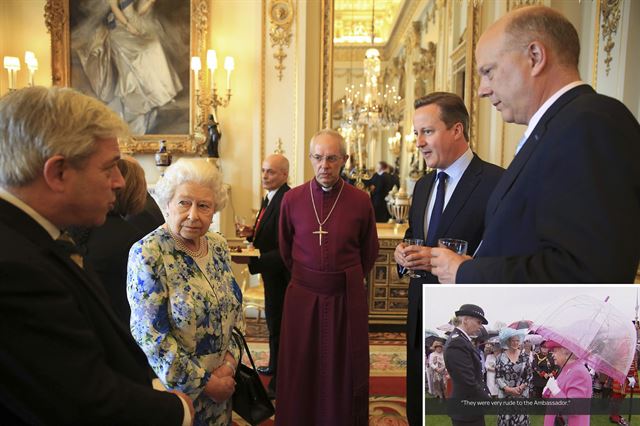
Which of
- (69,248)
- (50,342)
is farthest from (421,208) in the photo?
(50,342)

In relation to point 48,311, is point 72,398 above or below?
below

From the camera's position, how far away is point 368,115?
5.80 meters

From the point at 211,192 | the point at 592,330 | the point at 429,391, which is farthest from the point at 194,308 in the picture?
the point at 592,330

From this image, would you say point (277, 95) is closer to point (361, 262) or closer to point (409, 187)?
point (409, 187)

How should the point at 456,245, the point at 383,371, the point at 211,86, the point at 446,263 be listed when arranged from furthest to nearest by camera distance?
the point at 211,86, the point at 383,371, the point at 456,245, the point at 446,263

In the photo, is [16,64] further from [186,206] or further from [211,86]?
[186,206]

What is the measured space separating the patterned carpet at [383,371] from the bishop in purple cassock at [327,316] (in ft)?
1.69

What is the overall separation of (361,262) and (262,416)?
1358 millimetres

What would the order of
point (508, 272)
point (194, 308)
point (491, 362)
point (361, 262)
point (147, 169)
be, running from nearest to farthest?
point (491, 362) → point (508, 272) → point (194, 308) → point (361, 262) → point (147, 169)

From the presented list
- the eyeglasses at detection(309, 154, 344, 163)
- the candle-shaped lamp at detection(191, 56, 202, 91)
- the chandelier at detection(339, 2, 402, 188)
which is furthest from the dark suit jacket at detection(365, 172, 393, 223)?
the eyeglasses at detection(309, 154, 344, 163)

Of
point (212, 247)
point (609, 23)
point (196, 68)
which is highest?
point (609, 23)

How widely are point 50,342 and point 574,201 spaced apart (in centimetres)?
123

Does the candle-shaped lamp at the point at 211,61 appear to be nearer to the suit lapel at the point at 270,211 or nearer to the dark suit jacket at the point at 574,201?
the suit lapel at the point at 270,211

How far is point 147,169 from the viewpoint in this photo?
21.1 ft
